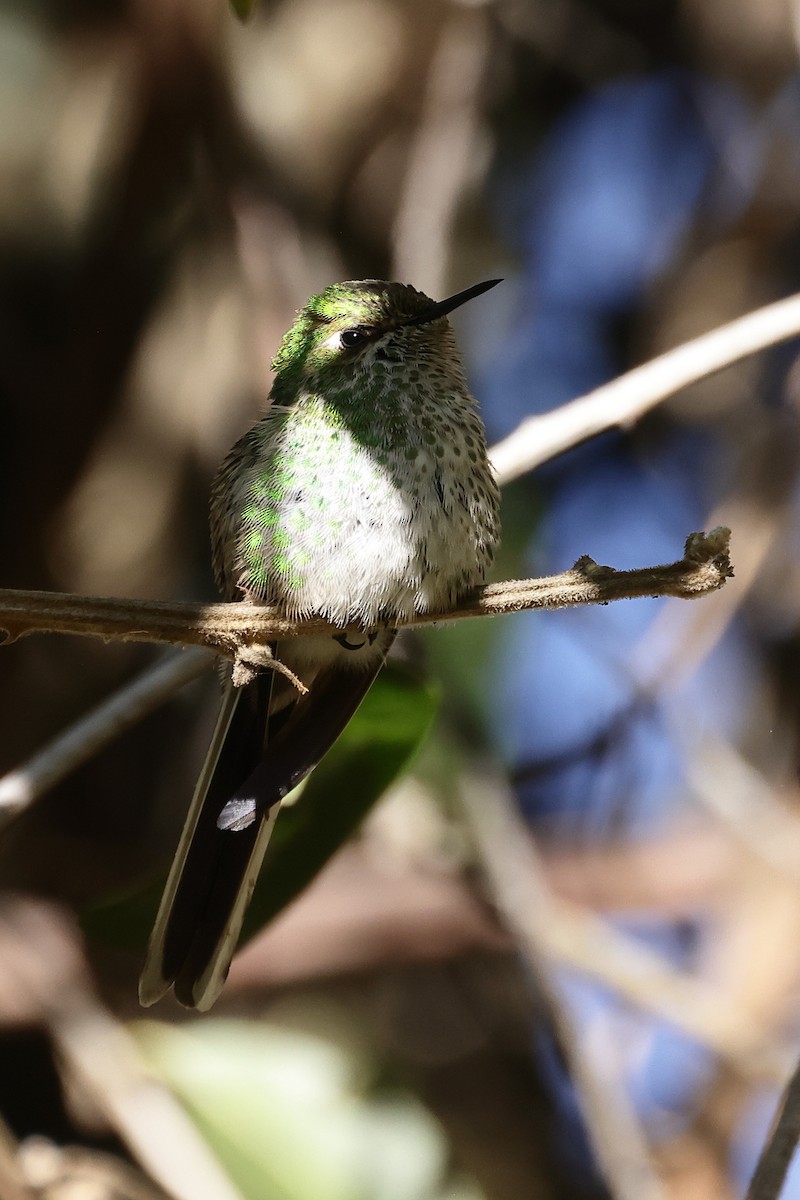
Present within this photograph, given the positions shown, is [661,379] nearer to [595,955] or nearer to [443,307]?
[443,307]

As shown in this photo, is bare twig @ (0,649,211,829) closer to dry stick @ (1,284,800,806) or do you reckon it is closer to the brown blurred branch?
dry stick @ (1,284,800,806)

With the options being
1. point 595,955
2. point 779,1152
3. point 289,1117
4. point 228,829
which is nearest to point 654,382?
point 228,829

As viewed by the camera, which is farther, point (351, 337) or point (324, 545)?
point (351, 337)

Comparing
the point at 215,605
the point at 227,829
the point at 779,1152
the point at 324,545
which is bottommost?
the point at 779,1152

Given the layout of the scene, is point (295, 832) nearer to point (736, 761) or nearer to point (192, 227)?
point (736, 761)

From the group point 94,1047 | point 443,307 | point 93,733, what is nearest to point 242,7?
point 443,307

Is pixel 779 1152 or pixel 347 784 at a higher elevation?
pixel 347 784

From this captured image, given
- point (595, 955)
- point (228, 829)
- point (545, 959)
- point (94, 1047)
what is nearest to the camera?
point (228, 829)

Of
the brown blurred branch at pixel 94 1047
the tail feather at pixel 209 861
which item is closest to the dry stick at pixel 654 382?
the tail feather at pixel 209 861

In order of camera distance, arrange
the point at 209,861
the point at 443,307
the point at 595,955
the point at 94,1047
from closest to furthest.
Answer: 1. the point at 209,861
2. the point at 443,307
3. the point at 94,1047
4. the point at 595,955
